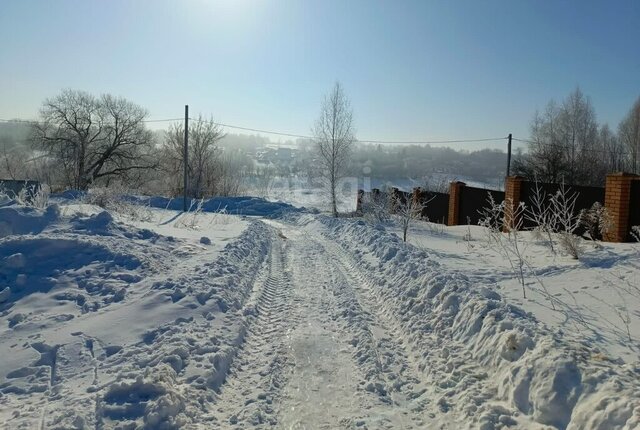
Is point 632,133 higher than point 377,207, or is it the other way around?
point 632,133

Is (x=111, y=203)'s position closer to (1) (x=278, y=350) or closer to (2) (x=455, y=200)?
(1) (x=278, y=350)

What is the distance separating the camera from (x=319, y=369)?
440 cm

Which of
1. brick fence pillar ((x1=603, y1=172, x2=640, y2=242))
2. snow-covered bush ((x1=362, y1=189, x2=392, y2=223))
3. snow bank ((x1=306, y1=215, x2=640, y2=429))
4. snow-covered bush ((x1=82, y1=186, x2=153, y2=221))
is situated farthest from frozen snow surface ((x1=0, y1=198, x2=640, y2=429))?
snow-covered bush ((x1=362, y1=189, x2=392, y2=223))

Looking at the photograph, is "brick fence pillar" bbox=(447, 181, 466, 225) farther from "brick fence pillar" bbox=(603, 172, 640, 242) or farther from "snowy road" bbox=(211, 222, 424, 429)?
"snowy road" bbox=(211, 222, 424, 429)

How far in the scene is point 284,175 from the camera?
91.3 metres

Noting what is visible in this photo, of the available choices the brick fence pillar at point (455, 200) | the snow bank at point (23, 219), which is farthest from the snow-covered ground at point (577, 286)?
the brick fence pillar at point (455, 200)

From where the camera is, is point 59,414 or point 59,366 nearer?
point 59,414

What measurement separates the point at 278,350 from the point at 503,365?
2320mm

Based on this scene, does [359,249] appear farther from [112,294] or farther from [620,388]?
[620,388]

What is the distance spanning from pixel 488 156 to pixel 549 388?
9374 centimetres

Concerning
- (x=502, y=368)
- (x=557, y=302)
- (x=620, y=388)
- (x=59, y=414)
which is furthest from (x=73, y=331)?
(x=557, y=302)

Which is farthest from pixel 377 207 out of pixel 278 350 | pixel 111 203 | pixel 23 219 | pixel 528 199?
pixel 278 350

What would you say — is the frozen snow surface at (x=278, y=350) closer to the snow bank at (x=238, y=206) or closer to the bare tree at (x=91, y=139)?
the snow bank at (x=238, y=206)

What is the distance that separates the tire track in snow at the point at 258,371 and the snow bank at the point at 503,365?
4.86 ft
